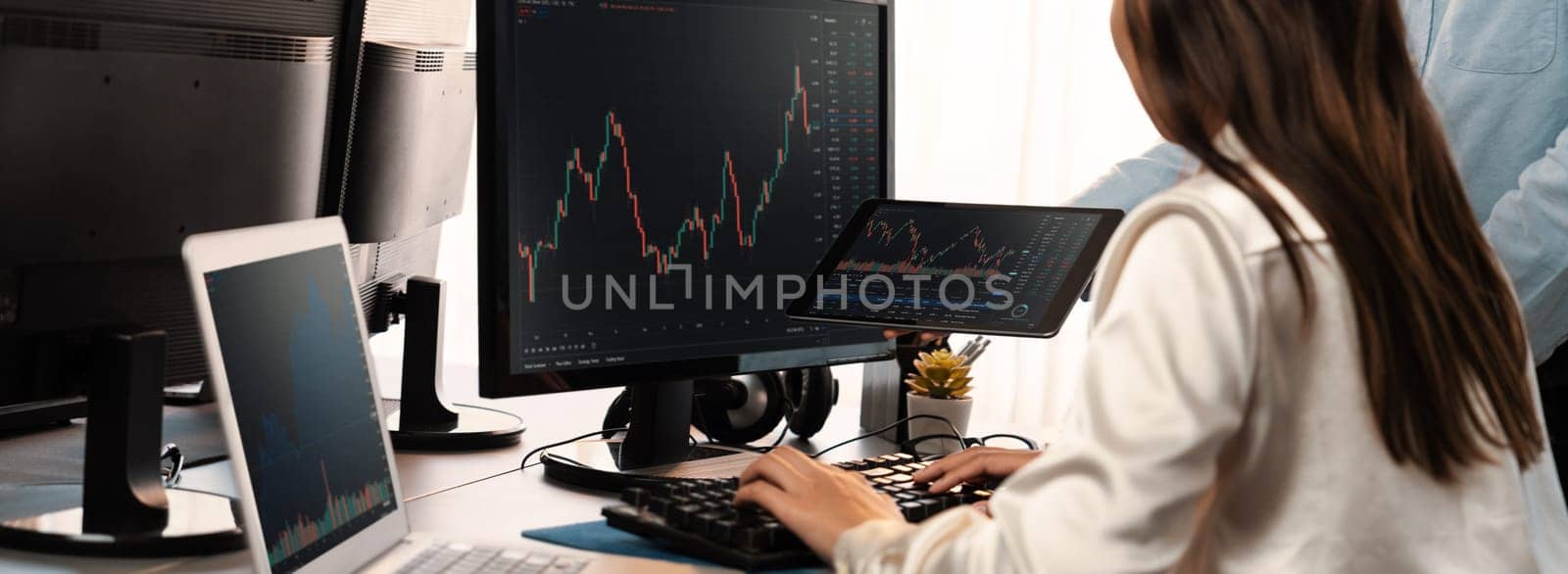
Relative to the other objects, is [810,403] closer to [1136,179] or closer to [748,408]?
[748,408]

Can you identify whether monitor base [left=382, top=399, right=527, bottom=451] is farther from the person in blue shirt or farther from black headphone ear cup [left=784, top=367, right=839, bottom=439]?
the person in blue shirt

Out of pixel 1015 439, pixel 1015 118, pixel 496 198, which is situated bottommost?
pixel 1015 439

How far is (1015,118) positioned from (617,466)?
2170mm

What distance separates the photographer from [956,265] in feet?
3.97

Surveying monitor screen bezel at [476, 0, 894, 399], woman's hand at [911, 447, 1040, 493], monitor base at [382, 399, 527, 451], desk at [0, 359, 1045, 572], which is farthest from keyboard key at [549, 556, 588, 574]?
monitor base at [382, 399, 527, 451]

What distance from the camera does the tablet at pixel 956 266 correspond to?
A: 1.17 metres

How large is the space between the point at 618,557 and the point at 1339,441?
0.50 metres

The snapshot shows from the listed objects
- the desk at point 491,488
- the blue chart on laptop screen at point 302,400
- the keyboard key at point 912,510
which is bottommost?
the desk at point 491,488

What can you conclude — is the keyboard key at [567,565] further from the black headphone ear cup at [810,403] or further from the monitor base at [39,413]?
the monitor base at [39,413]

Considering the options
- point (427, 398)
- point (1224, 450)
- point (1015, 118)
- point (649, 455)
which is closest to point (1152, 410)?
point (1224, 450)

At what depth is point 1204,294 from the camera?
0.68 meters

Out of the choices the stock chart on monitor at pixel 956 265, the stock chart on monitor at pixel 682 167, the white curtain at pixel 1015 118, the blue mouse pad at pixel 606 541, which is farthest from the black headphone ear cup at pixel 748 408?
the white curtain at pixel 1015 118

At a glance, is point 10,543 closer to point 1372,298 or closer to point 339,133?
point 339,133

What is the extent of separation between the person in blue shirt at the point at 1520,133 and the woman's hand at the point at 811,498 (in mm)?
915
